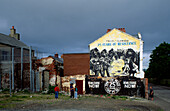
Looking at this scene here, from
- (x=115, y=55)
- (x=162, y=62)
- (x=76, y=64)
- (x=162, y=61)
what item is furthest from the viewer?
(x=162, y=61)

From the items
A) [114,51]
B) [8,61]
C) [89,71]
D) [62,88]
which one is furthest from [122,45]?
[8,61]

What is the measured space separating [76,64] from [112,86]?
6503mm

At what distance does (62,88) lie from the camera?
23281 mm

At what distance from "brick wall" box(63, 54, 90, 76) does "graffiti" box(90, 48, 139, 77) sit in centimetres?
96

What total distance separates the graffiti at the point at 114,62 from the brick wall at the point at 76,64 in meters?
0.96

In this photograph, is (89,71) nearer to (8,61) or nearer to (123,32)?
(123,32)

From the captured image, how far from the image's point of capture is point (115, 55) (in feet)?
76.7

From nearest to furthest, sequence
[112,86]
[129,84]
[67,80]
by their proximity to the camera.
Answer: [129,84] < [112,86] < [67,80]

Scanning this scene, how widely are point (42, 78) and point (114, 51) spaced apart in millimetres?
10553

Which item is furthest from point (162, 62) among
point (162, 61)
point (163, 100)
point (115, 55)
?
point (163, 100)

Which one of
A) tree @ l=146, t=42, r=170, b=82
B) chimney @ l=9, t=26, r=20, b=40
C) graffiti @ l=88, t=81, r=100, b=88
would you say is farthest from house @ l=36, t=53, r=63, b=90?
tree @ l=146, t=42, r=170, b=82

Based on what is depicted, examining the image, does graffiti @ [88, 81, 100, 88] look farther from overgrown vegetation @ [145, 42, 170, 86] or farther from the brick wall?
overgrown vegetation @ [145, 42, 170, 86]

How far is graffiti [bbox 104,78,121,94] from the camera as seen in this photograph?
70.2 ft

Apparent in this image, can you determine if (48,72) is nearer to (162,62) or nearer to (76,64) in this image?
(76,64)
